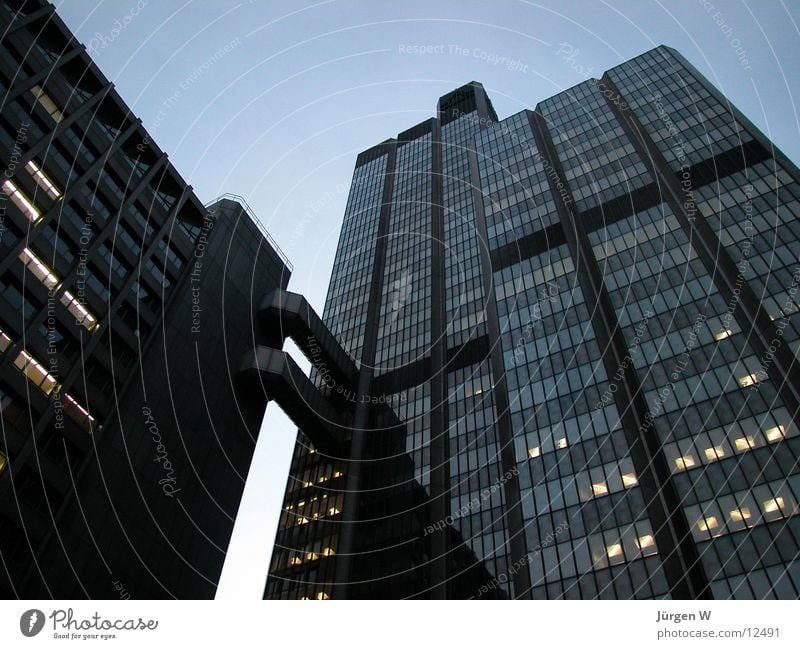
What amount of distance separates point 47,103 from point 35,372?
72.8ft

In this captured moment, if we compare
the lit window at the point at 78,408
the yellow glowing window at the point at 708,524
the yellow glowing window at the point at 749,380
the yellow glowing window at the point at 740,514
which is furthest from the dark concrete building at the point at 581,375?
the lit window at the point at 78,408

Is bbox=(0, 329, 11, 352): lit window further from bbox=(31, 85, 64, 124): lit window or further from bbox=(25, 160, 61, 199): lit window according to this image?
bbox=(31, 85, 64, 124): lit window

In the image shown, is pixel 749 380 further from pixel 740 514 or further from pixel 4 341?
pixel 4 341

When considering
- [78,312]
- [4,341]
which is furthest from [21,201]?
[4,341]

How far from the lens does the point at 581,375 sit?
213ft

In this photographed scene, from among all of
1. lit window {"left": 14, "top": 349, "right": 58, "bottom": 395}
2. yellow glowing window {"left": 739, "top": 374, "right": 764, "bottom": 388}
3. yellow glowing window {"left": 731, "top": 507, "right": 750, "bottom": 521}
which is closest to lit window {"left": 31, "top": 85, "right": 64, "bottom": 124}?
lit window {"left": 14, "top": 349, "right": 58, "bottom": 395}

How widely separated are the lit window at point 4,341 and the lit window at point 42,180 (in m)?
11.9

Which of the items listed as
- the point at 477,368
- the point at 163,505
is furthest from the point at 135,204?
the point at 477,368

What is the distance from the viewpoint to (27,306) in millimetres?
43719

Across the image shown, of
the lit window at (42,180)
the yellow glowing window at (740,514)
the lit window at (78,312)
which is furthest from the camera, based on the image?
the lit window at (78,312)

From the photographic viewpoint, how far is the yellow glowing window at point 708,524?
156ft

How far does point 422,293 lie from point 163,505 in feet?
179

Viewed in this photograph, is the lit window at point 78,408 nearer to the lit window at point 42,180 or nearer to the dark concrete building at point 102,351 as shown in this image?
the dark concrete building at point 102,351

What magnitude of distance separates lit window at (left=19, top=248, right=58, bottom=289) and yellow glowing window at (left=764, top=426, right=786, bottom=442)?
56434 millimetres
